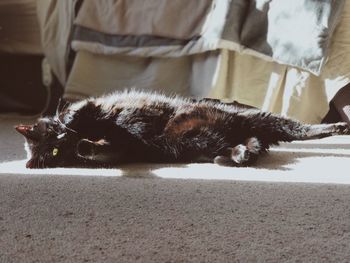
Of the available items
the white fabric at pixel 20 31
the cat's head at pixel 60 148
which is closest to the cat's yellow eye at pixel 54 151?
the cat's head at pixel 60 148

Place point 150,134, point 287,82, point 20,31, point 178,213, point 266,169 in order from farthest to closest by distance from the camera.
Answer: point 20,31
point 287,82
point 150,134
point 266,169
point 178,213

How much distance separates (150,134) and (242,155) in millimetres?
231

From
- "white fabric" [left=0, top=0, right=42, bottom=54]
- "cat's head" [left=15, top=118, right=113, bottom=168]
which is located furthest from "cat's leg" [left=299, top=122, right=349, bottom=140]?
"white fabric" [left=0, top=0, right=42, bottom=54]

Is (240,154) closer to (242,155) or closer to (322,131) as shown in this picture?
(242,155)

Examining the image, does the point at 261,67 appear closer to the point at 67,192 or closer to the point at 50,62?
the point at 50,62

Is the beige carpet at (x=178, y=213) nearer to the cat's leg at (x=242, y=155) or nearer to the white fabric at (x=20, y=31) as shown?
the cat's leg at (x=242, y=155)

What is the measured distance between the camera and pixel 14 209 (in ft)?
3.20

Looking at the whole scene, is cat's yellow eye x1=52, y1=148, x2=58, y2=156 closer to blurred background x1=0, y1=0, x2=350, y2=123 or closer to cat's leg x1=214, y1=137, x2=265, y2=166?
cat's leg x1=214, y1=137, x2=265, y2=166

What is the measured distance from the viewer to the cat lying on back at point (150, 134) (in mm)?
1391

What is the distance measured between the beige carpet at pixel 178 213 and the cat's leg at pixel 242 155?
0.03 meters

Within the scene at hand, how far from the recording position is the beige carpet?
2.56ft

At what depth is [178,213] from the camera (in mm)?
950

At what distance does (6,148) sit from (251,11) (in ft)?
2.80

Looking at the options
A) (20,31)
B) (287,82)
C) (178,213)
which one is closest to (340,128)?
(287,82)
